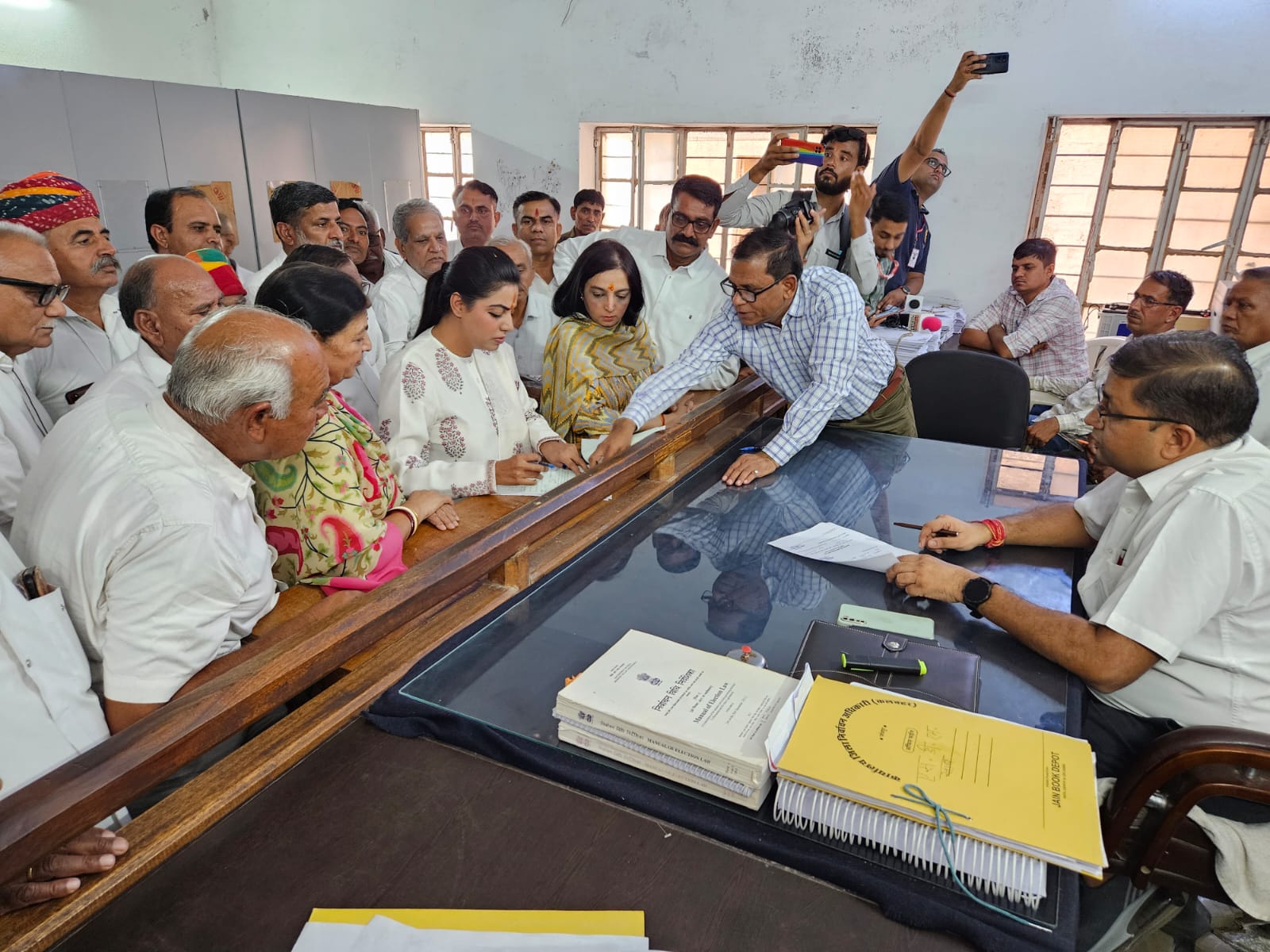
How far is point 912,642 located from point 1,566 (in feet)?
5.21

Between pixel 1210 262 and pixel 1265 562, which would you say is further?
pixel 1210 262

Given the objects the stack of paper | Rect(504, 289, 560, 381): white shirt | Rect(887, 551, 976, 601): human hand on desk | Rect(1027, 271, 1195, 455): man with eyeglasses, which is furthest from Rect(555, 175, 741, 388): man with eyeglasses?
the stack of paper

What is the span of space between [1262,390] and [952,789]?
9.01ft

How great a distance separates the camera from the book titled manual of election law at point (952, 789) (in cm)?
96

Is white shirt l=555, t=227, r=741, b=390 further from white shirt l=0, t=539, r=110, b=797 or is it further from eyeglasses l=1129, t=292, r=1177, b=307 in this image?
white shirt l=0, t=539, r=110, b=797

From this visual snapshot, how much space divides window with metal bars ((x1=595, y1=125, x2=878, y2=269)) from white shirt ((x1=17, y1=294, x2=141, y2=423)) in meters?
4.92

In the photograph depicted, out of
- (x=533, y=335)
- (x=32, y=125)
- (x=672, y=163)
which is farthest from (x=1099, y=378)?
(x=32, y=125)

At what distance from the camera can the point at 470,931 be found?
908mm

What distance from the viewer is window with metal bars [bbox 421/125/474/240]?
8.27m

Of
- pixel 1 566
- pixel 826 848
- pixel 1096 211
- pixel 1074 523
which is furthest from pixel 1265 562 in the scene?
pixel 1096 211

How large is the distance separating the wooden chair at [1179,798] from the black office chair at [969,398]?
6.37ft

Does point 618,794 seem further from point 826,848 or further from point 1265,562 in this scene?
point 1265,562

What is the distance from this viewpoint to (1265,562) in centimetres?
A: 144

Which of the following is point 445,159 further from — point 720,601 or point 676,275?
point 720,601
